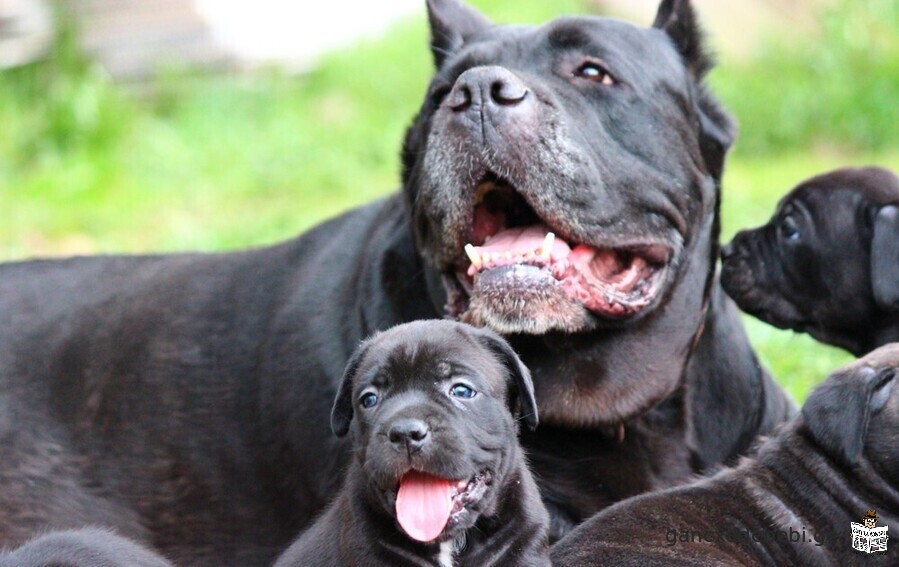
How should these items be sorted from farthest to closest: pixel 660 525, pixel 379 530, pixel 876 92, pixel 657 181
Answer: pixel 876 92 < pixel 657 181 < pixel 660 525 < pixel 379 530

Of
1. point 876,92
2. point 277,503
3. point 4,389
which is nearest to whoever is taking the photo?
point 277,503

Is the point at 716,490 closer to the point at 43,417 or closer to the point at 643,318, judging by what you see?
the point at 643,318

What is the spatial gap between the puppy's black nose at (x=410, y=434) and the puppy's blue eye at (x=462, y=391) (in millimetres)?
236

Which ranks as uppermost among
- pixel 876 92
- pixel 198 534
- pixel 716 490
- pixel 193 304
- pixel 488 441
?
pixel 488 441

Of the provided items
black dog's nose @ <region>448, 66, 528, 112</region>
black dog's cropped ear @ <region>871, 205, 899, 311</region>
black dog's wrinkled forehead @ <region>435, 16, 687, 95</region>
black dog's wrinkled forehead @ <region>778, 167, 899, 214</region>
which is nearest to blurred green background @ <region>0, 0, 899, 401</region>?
black dog's wrinkled forehead @ <region>778, 167, 899, 214</region>

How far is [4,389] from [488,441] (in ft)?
8.14

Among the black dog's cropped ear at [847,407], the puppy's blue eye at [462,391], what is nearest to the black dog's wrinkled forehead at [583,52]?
the black dog's cropped ear at [847,407]

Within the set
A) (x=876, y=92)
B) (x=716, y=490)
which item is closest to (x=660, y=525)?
(x=716, y=490)

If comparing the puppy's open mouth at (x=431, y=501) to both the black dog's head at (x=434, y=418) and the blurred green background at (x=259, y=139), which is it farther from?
the blurred green background at (x=259, y=139)

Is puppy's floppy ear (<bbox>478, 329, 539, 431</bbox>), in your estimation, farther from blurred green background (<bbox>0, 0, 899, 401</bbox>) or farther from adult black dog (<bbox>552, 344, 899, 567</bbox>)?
blurred green background (<bbox>0, 0, 899, 401</bbox>)

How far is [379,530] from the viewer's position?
3.80m

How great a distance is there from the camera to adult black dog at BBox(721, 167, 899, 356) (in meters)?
5.34

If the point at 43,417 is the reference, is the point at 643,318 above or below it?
above

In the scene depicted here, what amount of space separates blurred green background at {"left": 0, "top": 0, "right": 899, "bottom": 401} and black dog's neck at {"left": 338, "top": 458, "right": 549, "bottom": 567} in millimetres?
5620
